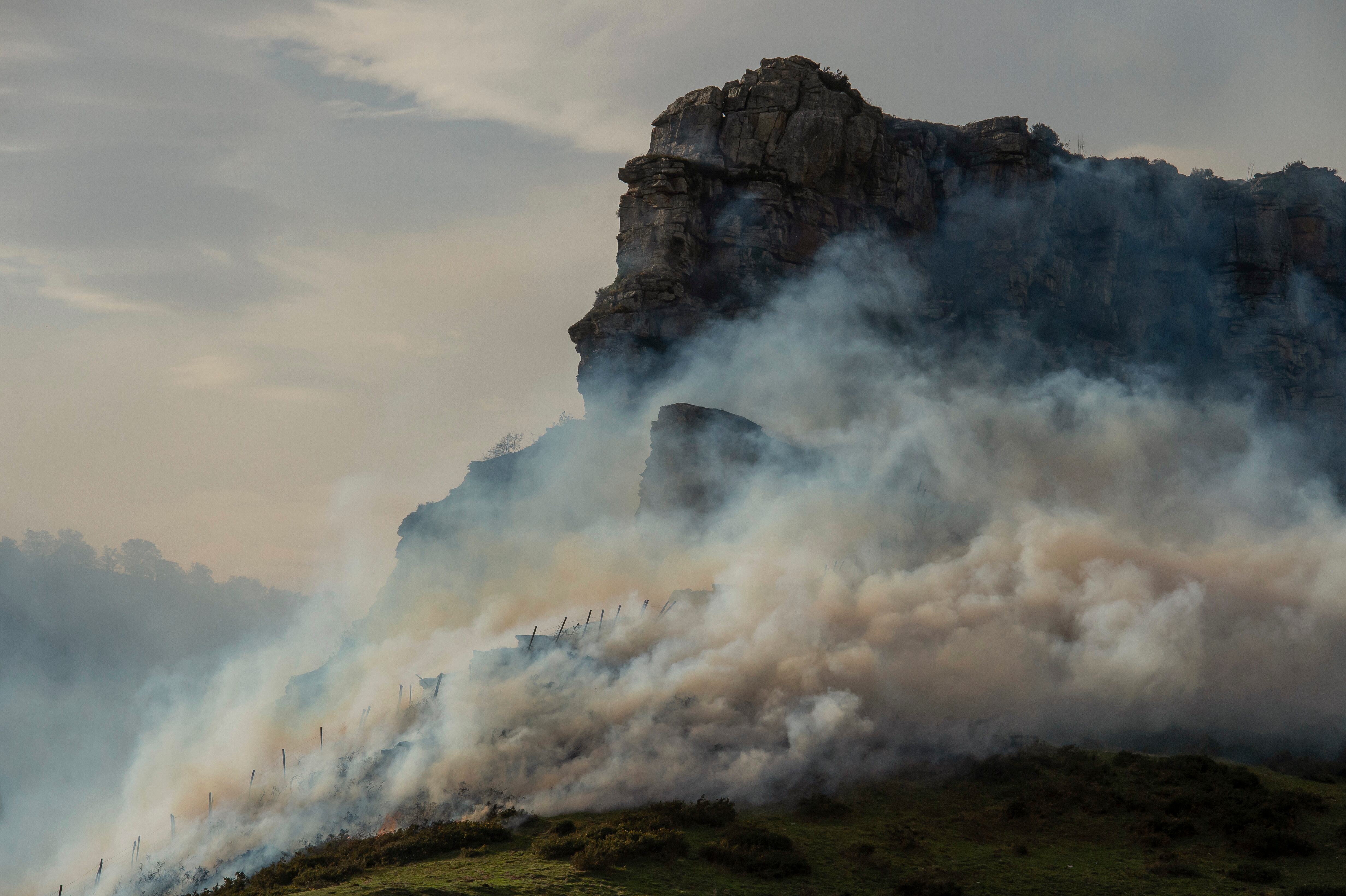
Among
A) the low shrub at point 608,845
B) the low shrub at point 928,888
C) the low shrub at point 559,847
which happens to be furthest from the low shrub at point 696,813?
the low shrub at point 928,888

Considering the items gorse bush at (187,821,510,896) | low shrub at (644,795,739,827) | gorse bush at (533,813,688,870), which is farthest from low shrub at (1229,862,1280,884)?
gorse bush at (187,821,510,896)

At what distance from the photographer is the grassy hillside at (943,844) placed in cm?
3775

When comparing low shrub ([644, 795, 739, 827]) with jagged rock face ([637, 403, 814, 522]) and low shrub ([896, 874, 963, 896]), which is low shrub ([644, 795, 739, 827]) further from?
jagged rock face ([637, 403, 814, 522])

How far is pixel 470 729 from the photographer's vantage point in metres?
54.7

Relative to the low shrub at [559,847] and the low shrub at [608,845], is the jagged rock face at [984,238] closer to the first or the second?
the low shrub at [608,845]

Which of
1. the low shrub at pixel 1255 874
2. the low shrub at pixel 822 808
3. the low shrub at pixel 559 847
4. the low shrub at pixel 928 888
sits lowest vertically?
the low shrub at pixel 559 847

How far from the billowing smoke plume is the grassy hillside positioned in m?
3.90

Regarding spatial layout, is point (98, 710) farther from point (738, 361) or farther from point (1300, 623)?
point (1300, 623)

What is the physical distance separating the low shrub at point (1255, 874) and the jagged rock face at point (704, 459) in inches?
1660

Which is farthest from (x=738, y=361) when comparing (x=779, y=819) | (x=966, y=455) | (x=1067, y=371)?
(x=779, y=819)

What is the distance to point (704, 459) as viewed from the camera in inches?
2968

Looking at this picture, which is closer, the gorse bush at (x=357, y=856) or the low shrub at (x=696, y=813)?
the gorse bush at (x=357, y=856)

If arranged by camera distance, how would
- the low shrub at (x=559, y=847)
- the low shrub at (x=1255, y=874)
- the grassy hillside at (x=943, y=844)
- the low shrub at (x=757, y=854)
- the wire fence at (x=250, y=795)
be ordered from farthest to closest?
the wire fence at (x=250, y=795)
the low shrub at (x=559, y=847)
the low shrub at (x=757, y=854)
the grassy hillside at (x=943, y=844)
the low shrub at (x=1255, y=874)

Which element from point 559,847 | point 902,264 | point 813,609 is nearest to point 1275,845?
point 559,847
